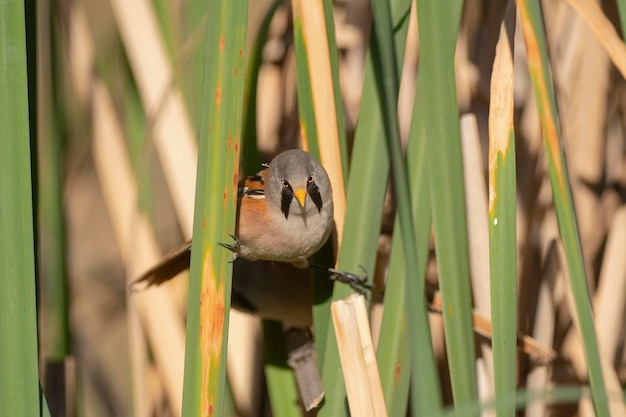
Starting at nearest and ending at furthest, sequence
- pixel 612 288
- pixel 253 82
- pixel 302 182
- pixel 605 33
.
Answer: pixel 605 33 → pixel 302 182 → pixel 253 82 → pixel 612 288

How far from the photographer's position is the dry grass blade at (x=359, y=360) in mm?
1227

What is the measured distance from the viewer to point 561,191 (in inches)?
47.1

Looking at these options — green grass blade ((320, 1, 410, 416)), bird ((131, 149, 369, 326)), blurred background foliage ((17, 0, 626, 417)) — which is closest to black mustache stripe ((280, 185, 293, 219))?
bird ((131, 149, 369, 326))

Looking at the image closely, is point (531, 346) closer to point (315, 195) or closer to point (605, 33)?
point (315, 195)

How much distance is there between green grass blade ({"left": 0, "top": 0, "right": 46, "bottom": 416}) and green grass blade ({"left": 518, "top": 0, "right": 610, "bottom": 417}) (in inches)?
29.6

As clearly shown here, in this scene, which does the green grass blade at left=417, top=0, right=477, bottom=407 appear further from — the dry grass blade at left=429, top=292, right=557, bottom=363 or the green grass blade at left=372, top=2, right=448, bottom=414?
the dry grass blade at left=429, top=292, right=557, bottom=363

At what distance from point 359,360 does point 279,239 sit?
22.2 inches

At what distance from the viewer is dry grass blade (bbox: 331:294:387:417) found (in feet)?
4.02

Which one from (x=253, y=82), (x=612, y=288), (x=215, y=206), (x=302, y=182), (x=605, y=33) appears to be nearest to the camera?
(x=215, y=206)

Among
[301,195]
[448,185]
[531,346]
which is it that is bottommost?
[531,346]

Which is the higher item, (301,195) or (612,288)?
(301,195)

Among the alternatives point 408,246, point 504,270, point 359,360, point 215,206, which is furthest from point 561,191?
point 215,206

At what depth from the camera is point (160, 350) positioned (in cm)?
201

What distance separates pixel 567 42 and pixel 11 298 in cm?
145
